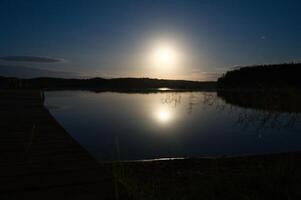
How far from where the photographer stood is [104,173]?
3.47 m

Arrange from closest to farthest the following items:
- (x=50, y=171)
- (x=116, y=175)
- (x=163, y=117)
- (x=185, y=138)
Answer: (x=116, y=175), (x=50, y=171), (x=185, y=138), (x=163, y=117)

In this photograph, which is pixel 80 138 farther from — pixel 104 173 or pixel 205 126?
pixel 104 173

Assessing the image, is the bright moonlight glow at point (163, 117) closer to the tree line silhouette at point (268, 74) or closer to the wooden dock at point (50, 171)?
the wooden dock at point (50, 171)

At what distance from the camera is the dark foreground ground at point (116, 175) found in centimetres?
303

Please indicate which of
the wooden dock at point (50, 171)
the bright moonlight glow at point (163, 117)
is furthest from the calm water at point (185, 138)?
the wooden dock at point (50, 171)

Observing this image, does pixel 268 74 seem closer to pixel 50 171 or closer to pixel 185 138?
pixel 185 138

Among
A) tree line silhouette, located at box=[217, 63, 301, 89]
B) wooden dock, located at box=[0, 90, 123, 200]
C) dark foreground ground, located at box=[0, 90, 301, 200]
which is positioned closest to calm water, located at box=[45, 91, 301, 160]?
dark foreground ground, located at box=[0, 90, 301, 200]

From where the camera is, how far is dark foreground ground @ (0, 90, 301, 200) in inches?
119

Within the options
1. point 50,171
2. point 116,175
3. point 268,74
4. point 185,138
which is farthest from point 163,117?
point 268,74

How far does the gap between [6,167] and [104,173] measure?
1403 mm

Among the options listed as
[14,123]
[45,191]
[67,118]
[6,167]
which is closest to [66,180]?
[45,191]

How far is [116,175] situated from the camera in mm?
3303

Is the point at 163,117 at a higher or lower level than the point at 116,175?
higher

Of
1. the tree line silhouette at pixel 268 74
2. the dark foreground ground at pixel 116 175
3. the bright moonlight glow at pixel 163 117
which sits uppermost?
the tree line silhouette at pixel 268 74
